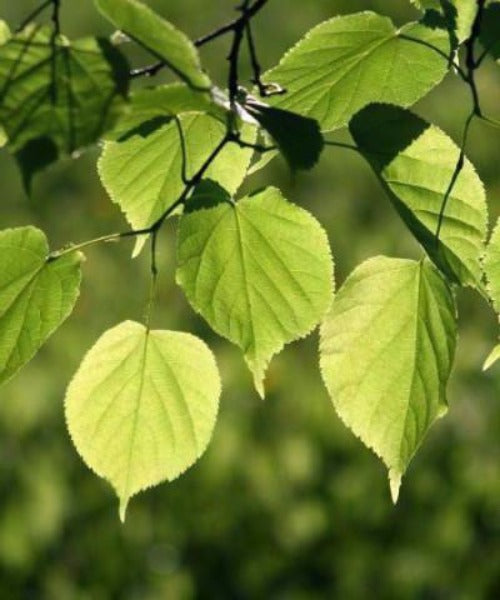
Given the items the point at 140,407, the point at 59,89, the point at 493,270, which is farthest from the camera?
the point at 140,407

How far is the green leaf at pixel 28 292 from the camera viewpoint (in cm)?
105

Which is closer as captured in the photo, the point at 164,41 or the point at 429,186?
the point at 164,41

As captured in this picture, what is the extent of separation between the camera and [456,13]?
110cm

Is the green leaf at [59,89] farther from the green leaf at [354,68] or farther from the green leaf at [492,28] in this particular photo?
the green leaf at [492,28]

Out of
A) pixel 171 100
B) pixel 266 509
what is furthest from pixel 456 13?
pixel 266 509

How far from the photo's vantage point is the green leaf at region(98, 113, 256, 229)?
1.08 metres

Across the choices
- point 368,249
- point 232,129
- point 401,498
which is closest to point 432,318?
point 232,129

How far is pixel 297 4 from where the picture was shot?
6832 millimetres

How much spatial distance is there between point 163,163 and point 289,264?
5.6 inches

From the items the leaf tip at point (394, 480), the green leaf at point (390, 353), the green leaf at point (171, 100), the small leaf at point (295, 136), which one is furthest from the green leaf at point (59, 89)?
the leaf tip at point (394, 480)

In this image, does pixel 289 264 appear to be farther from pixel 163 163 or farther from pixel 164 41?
pixel 164 41

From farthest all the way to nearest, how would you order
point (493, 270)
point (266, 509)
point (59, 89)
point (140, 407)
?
point (266, 509)
point (140, 407)
point (493, 270)
point (59, 89)

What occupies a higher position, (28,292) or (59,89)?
(59,89)

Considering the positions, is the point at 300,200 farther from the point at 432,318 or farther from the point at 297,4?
the point at 432,318
